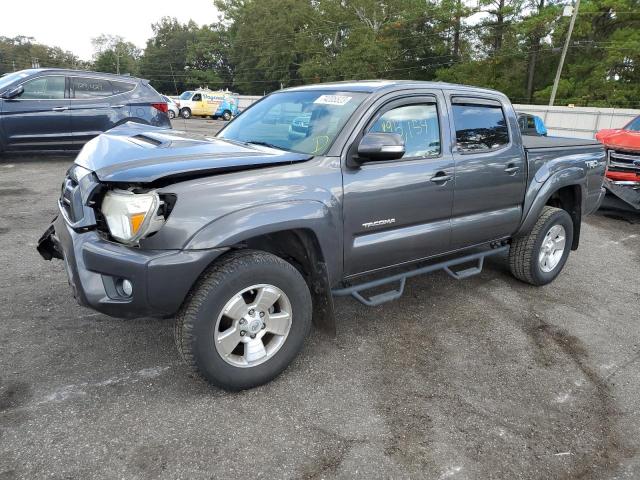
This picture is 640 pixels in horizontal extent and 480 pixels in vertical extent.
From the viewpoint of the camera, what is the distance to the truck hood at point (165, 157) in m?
2.50

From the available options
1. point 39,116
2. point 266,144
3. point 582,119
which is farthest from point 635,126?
point 582,119

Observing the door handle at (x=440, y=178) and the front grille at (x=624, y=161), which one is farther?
the front grille at (x=624, y=161)

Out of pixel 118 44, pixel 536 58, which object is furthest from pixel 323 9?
pixel 118 44

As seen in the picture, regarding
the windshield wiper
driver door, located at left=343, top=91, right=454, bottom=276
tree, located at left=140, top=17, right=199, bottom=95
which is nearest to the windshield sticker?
driver door, located at left=343, top=91, right=454, bottom=276

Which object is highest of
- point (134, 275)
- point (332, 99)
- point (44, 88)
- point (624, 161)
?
point (44, 88)

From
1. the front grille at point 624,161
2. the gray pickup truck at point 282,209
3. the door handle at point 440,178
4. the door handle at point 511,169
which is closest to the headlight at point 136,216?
the gray pickup truck at point 282,209

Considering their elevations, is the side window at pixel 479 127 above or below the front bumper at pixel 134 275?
above

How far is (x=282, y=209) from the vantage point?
273 cm

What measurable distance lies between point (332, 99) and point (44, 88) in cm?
772

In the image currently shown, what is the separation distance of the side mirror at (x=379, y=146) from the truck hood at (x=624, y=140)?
6.97 m

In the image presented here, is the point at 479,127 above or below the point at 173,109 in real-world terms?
below

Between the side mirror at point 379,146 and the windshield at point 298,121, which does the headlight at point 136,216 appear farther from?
the side mirror at point 379,146

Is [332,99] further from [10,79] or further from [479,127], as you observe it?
[10,79]

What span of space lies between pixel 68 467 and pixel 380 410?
1.59 meters
